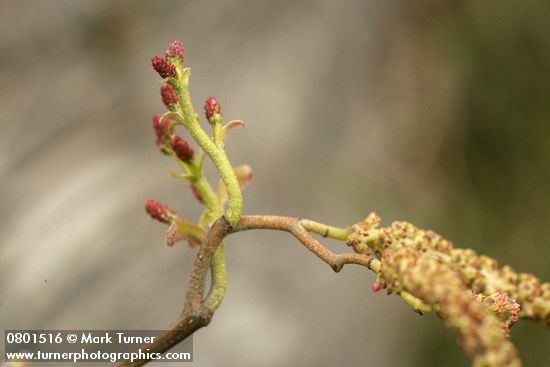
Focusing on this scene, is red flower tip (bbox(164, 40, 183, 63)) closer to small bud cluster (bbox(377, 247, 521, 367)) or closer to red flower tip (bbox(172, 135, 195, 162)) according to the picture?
red flower tip (bbox(172, 135, 195, 162))

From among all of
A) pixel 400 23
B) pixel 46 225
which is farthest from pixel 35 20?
pixel 400 23

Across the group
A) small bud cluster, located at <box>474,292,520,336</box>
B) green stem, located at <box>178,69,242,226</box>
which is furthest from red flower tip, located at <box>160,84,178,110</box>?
small bud cluster, located at <box>474,292,520,336</box>

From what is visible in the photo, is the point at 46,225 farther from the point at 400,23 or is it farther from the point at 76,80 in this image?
the point at 400,23

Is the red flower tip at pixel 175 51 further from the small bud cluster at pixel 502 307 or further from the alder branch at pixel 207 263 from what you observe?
the small bud cluster at pixel 502 307

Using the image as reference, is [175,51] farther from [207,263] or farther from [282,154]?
[282,154]

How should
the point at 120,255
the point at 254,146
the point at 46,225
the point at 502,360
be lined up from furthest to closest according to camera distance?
the point at 254,146 < the point at 120,255 < the point at 46,225 < the point at 502,360

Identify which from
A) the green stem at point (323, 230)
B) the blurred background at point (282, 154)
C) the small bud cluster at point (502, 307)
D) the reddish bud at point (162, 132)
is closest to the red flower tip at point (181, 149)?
the reddish bud at point (162, 132)
